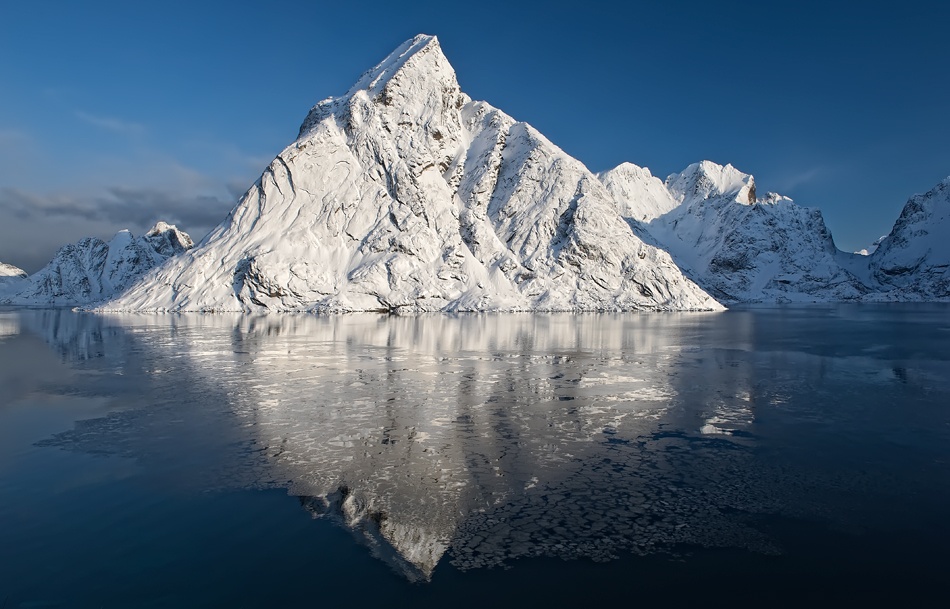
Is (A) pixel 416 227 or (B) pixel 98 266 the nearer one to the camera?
(A) pixel 416 227

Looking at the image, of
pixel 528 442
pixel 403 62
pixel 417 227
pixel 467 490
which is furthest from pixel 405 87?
pixel 467 490

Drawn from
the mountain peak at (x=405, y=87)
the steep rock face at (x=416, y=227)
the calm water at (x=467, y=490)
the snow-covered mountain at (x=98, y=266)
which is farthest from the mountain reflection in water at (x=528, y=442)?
the snow-covered mountain at (x=98, y=266)

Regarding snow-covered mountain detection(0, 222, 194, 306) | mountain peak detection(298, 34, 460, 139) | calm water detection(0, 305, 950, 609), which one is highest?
mountain peak detection(298, 34, 460, 139)

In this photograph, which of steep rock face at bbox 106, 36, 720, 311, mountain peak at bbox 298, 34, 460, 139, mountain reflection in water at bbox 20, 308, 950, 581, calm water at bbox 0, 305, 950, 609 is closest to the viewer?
calm water at bbox 0, 305, 950, 609

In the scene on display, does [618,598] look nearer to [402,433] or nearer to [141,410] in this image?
[402,433]

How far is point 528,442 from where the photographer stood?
14742 millimetres

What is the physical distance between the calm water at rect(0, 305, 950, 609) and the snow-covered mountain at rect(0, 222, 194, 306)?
563ft

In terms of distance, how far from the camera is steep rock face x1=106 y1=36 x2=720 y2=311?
92.1 meters

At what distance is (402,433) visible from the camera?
50.9 feet

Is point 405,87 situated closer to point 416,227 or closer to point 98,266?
point 416,227

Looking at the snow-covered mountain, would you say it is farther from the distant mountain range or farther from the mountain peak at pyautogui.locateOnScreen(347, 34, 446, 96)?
the mountain peak at pyautogui.locateOnScreen(347, 34, 446, 96)

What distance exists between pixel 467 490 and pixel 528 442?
3812 mm

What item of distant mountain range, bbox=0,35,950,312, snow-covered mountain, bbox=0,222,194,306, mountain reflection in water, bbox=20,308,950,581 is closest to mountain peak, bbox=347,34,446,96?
distant mountain range, bbox=0,35,950,312

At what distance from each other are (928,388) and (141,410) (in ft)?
96.1
